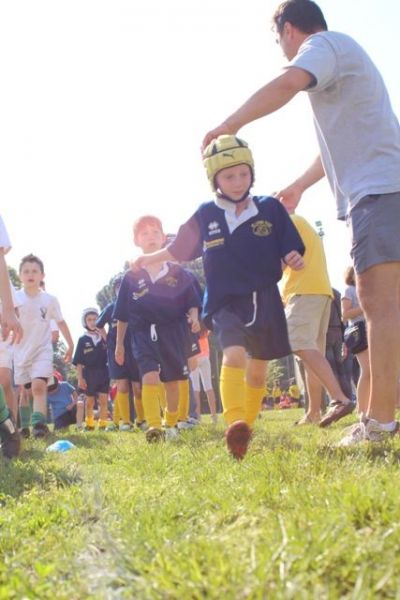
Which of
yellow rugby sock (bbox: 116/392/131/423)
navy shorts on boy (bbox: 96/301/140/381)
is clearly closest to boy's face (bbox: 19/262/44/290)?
navy shorts on boy (bbox: 96/301/140/381)

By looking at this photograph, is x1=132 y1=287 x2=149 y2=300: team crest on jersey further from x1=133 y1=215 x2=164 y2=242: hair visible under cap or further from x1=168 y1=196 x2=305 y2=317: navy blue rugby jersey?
x1=168 y1=196 x2=305 y2=317: navy blue rugby jersey

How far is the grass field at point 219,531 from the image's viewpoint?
63.9 inches

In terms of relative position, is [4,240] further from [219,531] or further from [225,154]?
[219,531]

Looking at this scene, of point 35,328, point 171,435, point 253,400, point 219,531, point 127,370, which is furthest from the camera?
point 127,370

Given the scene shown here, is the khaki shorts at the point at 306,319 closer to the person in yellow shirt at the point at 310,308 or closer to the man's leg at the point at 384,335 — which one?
the person in yellow shirt at the point at 310,308

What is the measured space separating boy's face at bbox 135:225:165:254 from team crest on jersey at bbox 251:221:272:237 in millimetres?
2848

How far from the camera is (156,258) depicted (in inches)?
204

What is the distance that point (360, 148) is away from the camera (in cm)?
413

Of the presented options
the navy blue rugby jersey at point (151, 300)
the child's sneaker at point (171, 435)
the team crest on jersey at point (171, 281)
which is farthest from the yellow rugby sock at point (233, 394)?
the team crest on jersey at point (171, 281)

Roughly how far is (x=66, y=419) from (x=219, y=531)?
47.1 ft

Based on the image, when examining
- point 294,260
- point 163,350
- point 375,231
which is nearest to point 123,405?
point 163,350

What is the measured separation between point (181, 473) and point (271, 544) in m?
1.64

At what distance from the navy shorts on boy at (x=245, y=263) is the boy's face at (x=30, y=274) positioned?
5171 mm

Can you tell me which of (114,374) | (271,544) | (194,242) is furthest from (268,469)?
(114,374)
